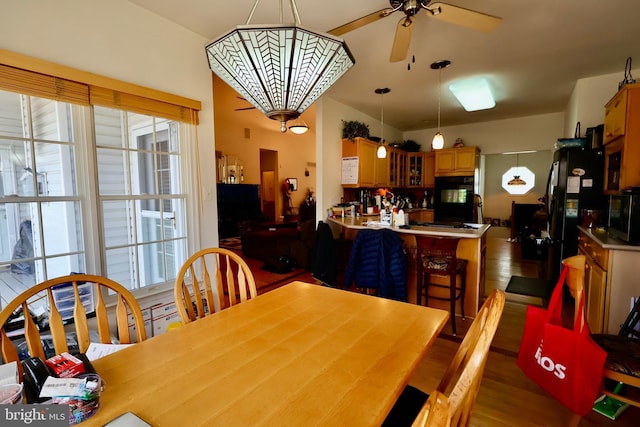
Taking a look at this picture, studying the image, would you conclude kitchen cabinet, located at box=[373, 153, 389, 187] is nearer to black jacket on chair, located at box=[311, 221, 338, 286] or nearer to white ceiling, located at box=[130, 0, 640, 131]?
white ceiling, located at box=[130, 0, 640, 131]

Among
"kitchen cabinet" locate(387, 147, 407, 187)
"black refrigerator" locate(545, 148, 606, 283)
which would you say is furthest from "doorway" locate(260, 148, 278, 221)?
"black refrigerator" locate(545, 148, 606, 283)

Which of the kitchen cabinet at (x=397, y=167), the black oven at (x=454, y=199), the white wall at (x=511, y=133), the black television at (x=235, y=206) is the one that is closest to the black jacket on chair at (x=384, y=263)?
the kitchen cabinet at (x=397, y=167)

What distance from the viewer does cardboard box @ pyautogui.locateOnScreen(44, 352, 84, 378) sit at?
838 mm

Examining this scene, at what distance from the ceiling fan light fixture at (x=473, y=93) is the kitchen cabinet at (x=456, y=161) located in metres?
1.26

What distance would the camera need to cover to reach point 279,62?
3.38 feet

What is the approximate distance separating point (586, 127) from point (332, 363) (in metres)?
4.49

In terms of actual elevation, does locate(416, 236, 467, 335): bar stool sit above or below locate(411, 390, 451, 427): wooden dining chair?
below

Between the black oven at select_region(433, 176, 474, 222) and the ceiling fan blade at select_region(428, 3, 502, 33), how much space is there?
14.8 feet

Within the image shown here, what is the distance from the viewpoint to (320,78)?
1148 mm

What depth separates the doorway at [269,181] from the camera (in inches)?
345

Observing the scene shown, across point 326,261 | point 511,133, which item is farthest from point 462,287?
point 511,133

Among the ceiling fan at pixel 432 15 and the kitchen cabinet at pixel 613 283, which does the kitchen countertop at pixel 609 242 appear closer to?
the kitchen cabinet at pixel 613 283

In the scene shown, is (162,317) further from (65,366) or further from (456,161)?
(456,161)

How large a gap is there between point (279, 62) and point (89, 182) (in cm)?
183
